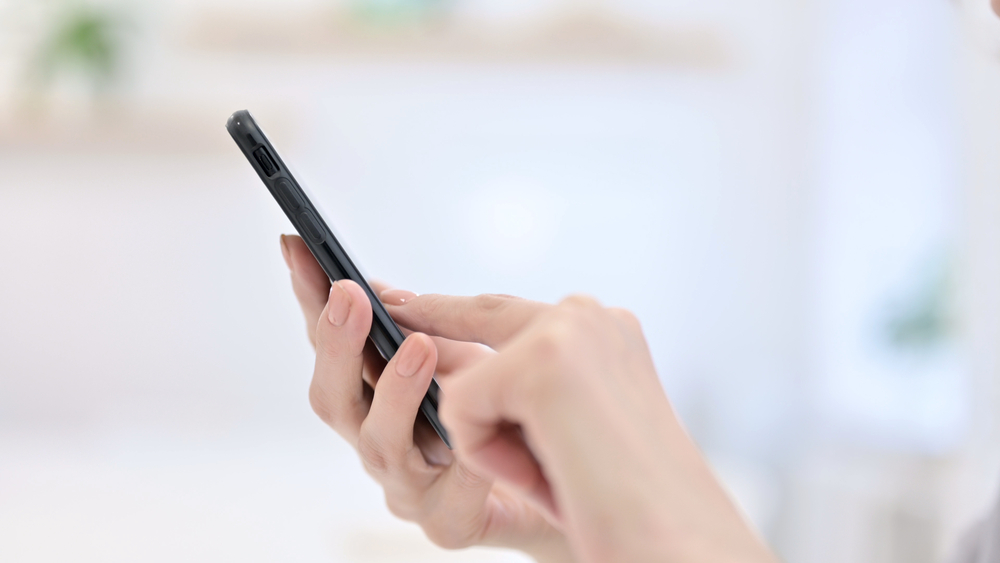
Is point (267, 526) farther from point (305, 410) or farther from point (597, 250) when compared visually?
point (597, 250)

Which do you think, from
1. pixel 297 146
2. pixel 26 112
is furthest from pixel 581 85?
pixel 26 112

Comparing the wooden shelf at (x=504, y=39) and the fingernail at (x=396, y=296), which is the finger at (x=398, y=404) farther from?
the wooden shelf at (x=504, y=39)

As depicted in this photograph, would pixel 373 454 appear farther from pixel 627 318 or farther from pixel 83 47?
pixel 83 47

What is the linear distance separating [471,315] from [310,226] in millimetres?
120

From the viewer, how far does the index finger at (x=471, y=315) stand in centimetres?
29

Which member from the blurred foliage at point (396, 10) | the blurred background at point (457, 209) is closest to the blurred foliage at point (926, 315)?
the blurred background at point (457, 209)

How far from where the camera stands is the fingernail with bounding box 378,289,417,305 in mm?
412

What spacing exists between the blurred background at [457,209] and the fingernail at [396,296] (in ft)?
3.41

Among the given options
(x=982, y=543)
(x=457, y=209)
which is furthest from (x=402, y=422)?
(x=457, y=209)

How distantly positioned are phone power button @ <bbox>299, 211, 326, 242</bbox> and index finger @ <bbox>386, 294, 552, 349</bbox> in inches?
2.3

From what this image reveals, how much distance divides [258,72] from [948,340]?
5.03ft

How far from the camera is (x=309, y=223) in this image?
0.39 metres

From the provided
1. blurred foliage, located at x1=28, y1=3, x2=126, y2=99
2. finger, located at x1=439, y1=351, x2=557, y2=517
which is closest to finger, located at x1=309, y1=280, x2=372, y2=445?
finger, located at x1=439, y1=351, x2=557, y2=517

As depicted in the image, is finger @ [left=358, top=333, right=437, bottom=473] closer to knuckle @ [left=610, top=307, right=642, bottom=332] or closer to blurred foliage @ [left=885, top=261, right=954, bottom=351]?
knuckle @ [left=610, top=307, right=642, bottom=332]
